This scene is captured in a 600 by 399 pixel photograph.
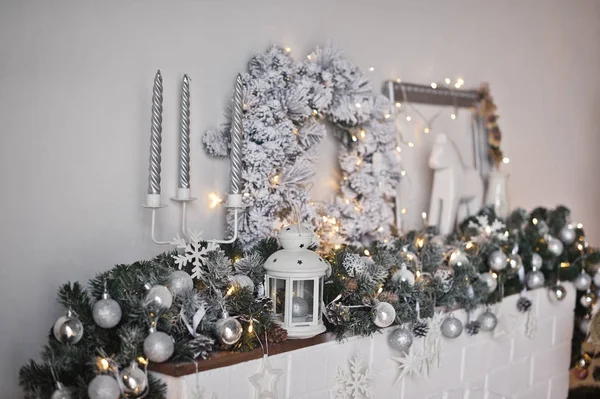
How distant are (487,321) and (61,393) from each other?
1.35 meters

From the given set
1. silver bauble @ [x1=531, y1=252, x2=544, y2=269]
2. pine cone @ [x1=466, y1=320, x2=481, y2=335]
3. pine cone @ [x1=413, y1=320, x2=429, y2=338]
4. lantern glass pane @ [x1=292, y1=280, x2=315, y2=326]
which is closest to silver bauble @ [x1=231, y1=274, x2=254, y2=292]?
lantern glass pane @ [x1=292, y1=280, x2=315, y2=326]

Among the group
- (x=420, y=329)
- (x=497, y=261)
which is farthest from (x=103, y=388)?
(x=497, y=261)

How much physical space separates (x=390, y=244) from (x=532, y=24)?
1683 mm

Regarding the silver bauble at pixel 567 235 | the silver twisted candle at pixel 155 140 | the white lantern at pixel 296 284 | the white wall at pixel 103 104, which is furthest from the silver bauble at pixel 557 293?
the silver twisted candle at pixel 155 140

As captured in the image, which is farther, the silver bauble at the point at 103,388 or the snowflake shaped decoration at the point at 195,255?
the snowflake shaped decoration at the point at 195,255

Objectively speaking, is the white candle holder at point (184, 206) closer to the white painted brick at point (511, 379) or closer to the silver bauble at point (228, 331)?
the silver bauble at point (228, 331)

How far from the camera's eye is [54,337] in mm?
1501

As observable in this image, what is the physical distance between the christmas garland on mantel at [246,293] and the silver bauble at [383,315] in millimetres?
16

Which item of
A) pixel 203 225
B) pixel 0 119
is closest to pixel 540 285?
pixel 203 225

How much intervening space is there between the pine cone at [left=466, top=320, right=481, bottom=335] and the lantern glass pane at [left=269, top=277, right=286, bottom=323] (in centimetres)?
73

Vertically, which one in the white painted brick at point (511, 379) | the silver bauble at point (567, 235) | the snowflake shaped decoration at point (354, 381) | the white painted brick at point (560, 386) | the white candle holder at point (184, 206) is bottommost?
the white painted brick at point (560, 386)

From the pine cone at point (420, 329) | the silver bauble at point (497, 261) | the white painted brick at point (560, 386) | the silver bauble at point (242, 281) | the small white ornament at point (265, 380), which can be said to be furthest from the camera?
the white painted brick at point (560, 386)

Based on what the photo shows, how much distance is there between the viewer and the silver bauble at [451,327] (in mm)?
2053

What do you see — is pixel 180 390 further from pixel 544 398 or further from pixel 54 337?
pixel 544 398
